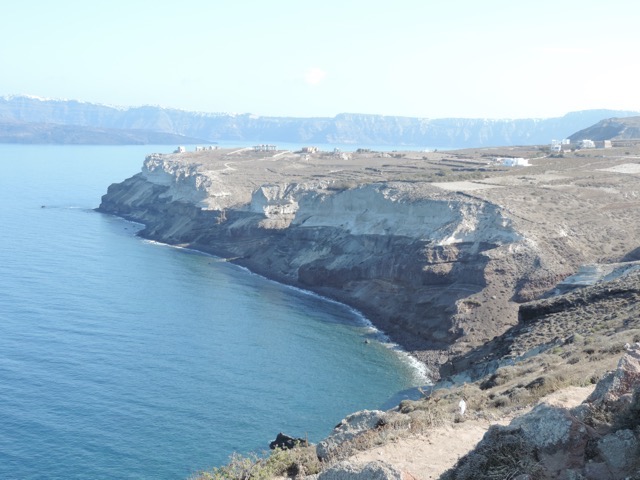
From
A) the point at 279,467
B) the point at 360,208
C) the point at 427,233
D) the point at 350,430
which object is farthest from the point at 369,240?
the point at 279,467

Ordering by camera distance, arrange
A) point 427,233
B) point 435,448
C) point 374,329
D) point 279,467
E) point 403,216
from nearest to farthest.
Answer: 1. point 435,448
2. point 279,467
3. point 374,329
4. point 427,233
5. point 403,216

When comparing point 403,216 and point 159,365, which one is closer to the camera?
point 159,365

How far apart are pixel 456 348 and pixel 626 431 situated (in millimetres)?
33276

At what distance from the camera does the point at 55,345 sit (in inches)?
1501

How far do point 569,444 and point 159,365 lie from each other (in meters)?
29.7

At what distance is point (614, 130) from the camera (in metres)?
129

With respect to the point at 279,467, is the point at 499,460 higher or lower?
higher

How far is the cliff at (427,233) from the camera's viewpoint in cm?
4666

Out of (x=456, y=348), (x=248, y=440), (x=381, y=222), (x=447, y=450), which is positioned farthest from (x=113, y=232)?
(x=447, y=450)

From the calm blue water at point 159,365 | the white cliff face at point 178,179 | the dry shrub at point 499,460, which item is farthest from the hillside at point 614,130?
the dry shrub at point 499,460

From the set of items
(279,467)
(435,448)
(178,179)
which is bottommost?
(279,467)

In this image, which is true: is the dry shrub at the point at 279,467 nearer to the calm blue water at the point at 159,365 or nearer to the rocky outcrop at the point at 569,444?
the rocky outcrop at the point at 569,444

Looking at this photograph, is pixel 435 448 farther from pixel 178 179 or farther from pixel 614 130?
pixel 614 130

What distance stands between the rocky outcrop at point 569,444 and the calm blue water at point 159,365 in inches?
705
